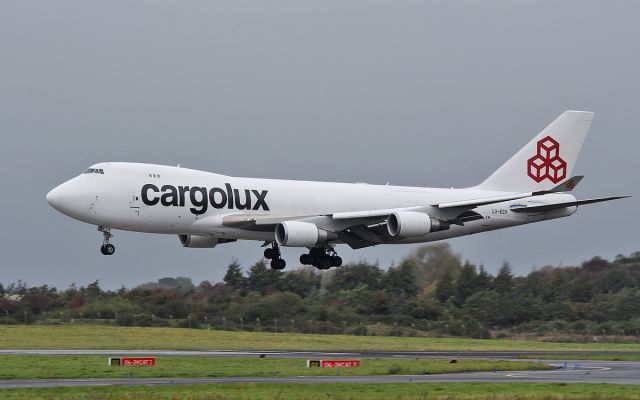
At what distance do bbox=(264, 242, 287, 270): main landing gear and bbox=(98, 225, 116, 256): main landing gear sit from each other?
9091mm

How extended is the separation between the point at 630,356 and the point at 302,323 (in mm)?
21985

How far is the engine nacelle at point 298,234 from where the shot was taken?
53.2 meters

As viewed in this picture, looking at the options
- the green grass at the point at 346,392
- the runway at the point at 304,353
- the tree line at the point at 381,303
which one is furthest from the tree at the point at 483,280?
the green grass at the point at 346,392

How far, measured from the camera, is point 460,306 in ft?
252

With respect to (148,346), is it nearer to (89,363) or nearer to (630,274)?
(89,363)

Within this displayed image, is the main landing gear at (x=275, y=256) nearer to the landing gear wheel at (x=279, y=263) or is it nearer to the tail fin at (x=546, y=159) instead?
the landing gear wheel at (x=279, y=263)

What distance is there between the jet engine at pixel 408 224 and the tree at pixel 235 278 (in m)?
28.5

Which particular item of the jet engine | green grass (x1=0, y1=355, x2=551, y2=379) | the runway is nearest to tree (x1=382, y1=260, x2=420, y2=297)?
the jet engine

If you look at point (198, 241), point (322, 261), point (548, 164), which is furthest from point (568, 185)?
point (198, 241)

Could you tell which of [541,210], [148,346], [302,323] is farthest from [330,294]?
[148,346]

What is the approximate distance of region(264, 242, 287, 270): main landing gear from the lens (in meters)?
59.2

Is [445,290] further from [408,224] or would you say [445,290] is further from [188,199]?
[188,199]

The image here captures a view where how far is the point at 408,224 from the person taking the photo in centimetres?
5469

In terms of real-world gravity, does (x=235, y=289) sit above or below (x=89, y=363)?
above
